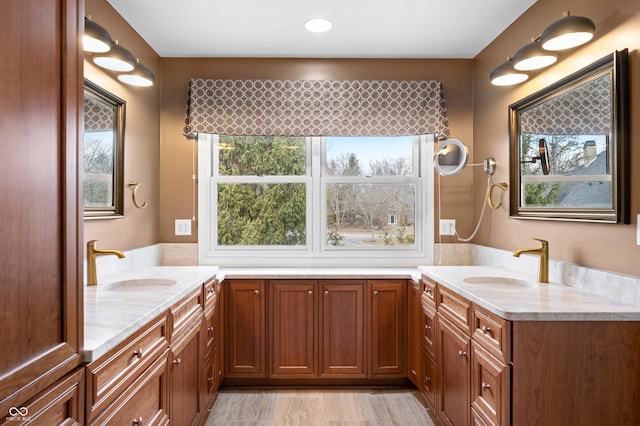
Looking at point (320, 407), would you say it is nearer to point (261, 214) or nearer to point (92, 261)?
point (261, 214)

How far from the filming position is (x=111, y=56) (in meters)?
2.05

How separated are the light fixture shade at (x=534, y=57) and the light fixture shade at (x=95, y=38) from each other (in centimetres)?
210

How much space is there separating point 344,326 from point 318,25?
2.04 meters

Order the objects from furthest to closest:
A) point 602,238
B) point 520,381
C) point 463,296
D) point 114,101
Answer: point 114,101 < point 463,296 < point 602,238 < point 520,381

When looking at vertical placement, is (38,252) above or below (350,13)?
below

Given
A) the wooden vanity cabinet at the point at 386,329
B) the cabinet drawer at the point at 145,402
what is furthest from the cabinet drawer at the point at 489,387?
the cabinet drawer at the point at 145,402

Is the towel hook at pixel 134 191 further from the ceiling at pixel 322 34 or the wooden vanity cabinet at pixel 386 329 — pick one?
the wooden vanity cabinet at pixel 386 329

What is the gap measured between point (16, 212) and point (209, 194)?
2.37m

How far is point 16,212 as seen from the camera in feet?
2.84

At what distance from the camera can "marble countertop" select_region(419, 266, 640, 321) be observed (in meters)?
1.48

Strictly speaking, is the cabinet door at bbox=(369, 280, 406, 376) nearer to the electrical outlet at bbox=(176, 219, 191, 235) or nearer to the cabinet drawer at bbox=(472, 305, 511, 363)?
the cabinet drawer at bbox=(472, 305, 511, 363)

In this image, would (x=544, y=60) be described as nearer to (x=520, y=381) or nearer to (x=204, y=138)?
(x=520, y=381)

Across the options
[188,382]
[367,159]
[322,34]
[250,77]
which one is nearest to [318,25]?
[322,34]

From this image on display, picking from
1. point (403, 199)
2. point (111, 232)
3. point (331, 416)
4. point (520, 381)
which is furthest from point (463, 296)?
point (111, 232)
